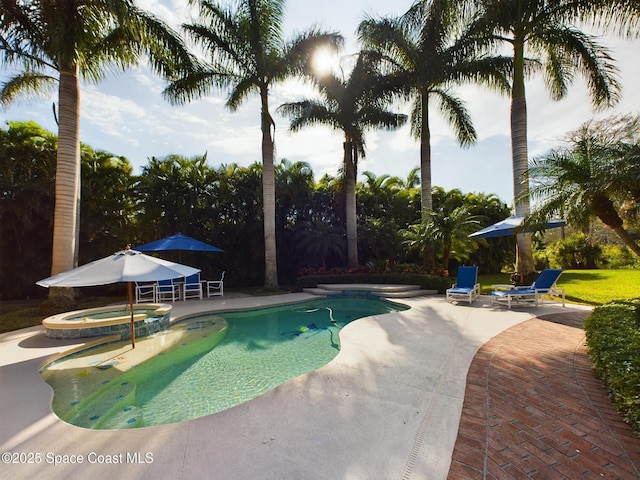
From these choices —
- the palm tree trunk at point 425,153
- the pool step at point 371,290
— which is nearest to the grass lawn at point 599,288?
the pool step at point 371,290

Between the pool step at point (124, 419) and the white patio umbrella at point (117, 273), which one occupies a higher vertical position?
the white patio umbrella at point (117, 273)

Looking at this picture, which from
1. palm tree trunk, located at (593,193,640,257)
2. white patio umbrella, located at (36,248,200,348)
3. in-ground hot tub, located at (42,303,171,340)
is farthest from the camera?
palm tree trunk, located at (593,193,640,257)

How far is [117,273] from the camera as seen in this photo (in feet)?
17.0

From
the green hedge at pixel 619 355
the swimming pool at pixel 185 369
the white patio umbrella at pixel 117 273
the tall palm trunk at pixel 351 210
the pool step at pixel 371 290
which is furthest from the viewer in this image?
the tall palm trunk at pixel 351 210

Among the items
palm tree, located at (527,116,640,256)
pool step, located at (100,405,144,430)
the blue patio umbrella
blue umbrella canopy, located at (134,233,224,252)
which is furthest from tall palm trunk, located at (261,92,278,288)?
palm tree, located at (527,116,640,256)

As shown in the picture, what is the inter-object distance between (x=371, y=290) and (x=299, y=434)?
9.73 metres

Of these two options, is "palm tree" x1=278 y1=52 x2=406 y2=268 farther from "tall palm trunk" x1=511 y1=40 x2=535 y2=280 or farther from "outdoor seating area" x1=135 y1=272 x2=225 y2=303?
"outdoor seating area" x1=135 y1=272 x2=225 y2=303

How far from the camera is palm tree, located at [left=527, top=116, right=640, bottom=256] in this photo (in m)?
6.39

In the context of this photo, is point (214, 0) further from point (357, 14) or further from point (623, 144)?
point (623, 144)

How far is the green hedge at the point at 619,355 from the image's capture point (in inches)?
110

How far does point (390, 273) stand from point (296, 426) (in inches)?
437

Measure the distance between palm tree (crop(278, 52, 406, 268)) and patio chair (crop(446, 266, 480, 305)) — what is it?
5870 mm

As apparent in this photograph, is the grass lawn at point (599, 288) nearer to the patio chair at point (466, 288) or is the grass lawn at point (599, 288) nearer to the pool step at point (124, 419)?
the patio chair at point (466, 288)

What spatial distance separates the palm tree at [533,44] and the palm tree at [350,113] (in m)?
5.11
